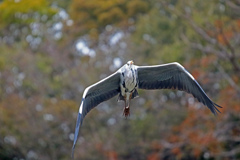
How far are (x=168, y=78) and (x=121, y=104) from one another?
420 inches

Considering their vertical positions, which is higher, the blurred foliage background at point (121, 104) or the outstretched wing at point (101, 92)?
the outstretched wing at point (101, 92)

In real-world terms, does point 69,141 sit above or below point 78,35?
below

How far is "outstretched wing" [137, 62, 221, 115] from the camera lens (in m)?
7.98

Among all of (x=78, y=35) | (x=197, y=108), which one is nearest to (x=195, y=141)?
(x=197, y=108)

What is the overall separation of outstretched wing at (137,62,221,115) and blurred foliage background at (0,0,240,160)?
28.0ft

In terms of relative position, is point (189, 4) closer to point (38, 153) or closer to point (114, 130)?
point (114, 130)

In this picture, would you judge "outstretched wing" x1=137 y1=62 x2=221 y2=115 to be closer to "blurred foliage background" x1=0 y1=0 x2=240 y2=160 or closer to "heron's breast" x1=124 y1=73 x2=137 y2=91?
"heron's breast" x1=124 y1=73 x2=137 y2=91

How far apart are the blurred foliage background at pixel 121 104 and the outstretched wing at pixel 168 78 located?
8537 mm

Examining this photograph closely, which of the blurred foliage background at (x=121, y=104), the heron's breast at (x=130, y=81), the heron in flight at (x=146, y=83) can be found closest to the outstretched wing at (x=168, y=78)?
the heron in flight at (x=146, y=83)

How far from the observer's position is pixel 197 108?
17.8 metres

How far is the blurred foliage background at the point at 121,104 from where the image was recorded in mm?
17656

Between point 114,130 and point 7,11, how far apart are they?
713 cm

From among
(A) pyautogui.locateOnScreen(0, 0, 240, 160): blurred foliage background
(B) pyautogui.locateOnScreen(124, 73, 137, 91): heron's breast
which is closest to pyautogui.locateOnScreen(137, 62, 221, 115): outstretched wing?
(B) pyautogui.locateOnScreen(124, 73, 137, 91): heron's breast

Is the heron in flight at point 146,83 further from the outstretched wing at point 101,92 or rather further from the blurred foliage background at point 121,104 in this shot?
the blurred foliage background at point 121,104
